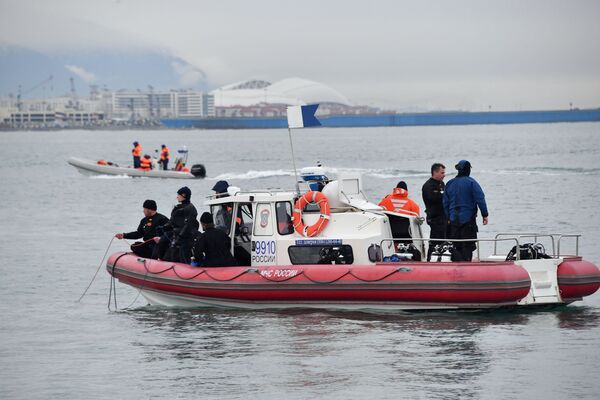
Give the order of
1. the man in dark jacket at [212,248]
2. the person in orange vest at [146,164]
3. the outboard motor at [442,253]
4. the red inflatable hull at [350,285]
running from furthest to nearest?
the person in orange vest at [146,164] → the outboard motor at [442,253] → the man in dark jacket at [212,248] → the red inflatable hull at [350,285]

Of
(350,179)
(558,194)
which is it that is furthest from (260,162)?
(350,179)

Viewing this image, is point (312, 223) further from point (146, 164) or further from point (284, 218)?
point (146, 164)

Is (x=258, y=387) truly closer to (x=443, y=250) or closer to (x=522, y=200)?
(x=443, y=250)

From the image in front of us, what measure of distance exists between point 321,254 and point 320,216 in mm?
581

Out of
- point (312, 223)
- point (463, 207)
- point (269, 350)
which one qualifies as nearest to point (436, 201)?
point (463, 207)

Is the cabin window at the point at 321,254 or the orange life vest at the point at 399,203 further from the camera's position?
the orange life vest at the point at 399,203

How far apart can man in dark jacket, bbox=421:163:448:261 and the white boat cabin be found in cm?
28

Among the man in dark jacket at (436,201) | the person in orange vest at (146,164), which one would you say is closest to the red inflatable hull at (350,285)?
the man in dark jacket at (436,201)

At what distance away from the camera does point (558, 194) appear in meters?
42.9

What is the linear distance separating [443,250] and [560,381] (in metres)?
4.33

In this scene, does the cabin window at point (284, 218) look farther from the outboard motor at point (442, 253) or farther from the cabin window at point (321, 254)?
the outboard motor at point (442, 253)

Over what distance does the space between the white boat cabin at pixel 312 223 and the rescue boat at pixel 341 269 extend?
0.02 meters

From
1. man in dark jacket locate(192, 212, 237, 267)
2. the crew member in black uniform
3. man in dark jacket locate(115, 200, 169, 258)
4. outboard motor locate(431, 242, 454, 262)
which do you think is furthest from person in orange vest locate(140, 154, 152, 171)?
outboard motor locate(431, 242, 454, 262)

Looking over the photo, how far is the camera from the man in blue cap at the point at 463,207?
1610 cm
